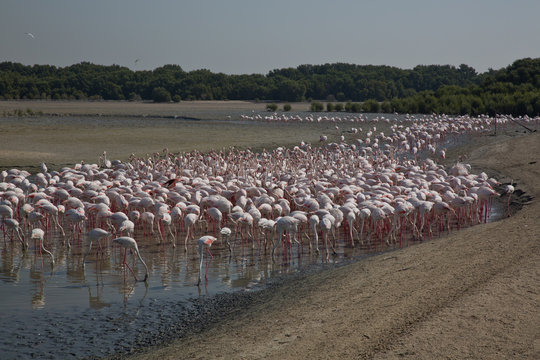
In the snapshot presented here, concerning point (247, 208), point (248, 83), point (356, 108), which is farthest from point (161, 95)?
point (247, 208)

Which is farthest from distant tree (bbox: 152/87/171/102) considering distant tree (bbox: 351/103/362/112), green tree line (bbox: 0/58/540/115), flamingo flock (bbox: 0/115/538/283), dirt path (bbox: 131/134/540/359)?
dirt path (bbox: 131/134/540/359)

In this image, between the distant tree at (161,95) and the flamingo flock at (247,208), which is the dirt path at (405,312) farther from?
the distant tree at (161,95)

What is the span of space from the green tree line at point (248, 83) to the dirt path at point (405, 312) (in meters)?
51.5

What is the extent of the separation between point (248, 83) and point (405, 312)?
9708 centimetres

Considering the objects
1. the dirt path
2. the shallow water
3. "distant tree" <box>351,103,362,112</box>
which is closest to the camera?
the dirt path

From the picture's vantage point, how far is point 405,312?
6715 millimetres

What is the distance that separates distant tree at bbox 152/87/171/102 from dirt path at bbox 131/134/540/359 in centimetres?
8046

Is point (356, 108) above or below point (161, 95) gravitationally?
below

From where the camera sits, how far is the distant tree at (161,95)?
87.8 metres

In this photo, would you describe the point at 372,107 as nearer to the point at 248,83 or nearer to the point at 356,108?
the point at 356,108

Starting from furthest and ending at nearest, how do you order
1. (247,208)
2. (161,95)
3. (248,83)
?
(248,83)
(161,95)
(247,208)

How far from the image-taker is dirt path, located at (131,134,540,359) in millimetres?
5820

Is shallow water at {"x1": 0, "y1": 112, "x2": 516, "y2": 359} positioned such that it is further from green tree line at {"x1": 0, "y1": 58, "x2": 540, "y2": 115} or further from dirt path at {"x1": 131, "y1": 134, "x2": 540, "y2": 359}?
green tree line at {"x1": 0, "y1": 58, "x2": 540, "y2": 115}

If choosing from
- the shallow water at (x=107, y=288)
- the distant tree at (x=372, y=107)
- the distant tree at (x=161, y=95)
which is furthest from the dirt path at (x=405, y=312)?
the distant tree at (x=161, y=95)
